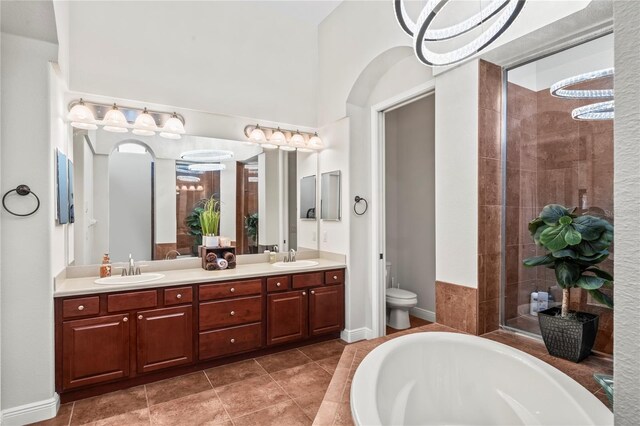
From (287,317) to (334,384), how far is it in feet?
5.82

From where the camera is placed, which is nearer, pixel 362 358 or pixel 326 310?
pixel 362 358

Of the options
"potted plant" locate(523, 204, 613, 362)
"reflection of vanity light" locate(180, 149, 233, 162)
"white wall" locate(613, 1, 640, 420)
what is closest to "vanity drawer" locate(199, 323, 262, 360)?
"reflection of vanity light" locate(180, 149, 233, 162)

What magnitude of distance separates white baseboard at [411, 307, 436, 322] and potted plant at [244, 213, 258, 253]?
7.14 ft

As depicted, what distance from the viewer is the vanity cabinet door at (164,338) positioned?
2.58 metres

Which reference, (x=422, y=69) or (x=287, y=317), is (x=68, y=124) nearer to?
(x=287, y=317)

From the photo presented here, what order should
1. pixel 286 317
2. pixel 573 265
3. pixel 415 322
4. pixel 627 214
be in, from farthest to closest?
pixel 415 322 → pixel 286 317 → pixel 573 265 → pixel 627 214

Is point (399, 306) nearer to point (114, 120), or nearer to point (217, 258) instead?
point (217, 258)

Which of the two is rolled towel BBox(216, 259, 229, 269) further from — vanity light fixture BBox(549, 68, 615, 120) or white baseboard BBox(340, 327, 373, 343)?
vanity light fixture BBox(549, 68, 615, 120)

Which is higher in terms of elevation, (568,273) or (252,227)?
(252,227)

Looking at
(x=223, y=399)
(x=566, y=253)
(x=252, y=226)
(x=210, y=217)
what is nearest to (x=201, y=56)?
(x=210, y=217)

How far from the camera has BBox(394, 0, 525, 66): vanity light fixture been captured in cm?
126

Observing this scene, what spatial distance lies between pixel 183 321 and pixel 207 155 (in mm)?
1632

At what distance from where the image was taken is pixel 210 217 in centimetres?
340

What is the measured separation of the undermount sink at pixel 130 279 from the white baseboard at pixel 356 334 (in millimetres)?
1932
